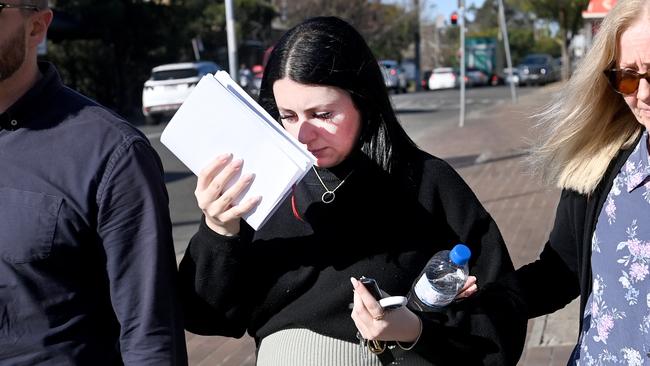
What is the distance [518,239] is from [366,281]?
6.51 m

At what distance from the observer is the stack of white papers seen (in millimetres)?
1955

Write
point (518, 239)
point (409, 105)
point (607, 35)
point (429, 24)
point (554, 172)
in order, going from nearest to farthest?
point (607, 35)
point (554, 172)
point (518, 239)
point (409, 105)
point (429, 24)

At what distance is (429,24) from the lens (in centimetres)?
7638

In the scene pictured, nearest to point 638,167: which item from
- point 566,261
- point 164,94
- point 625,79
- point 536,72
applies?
point 625,79

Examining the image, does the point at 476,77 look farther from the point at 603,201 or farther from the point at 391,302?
the point at 391,302

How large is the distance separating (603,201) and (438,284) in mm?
443

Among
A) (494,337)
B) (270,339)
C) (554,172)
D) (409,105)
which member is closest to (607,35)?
(554,172)

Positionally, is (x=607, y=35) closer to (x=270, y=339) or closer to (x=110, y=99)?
(x=270, y=339)

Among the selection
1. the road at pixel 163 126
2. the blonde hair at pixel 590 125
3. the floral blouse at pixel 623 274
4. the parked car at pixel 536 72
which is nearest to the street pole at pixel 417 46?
the parked car at pixel 536 72

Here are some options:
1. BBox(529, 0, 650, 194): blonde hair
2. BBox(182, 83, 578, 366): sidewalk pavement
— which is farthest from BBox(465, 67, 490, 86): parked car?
BBox(529, 0, 650, 194): blonde hair

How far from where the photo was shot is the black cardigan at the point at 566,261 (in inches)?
85.0

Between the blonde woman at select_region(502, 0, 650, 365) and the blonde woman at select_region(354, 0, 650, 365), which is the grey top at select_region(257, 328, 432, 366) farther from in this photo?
the blonde woman at select_region(502, 0, 650, 365)

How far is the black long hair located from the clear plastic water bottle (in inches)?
11.2

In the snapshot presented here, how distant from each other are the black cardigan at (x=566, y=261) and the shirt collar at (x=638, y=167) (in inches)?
1.2
